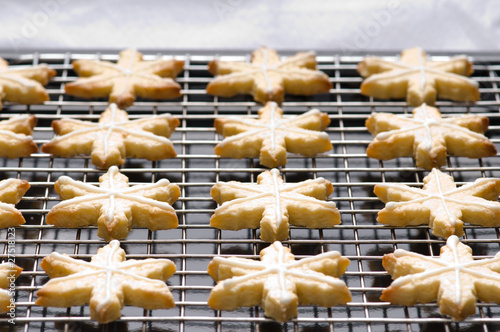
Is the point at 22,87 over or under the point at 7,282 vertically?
over

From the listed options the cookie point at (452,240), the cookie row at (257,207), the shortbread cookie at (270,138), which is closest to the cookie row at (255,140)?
the shortbread cookie at (270,138)

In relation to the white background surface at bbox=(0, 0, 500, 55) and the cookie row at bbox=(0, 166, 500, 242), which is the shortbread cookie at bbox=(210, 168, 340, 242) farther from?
the white background surface at bbox=(0, 0, 500, 55)

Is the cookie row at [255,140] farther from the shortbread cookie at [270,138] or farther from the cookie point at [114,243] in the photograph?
the cookie point at [114,243]

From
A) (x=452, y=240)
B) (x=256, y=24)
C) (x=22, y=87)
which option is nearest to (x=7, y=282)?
(x=22, y=87)

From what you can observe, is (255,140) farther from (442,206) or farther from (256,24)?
(256,24)

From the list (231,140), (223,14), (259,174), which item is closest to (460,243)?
(259,174)

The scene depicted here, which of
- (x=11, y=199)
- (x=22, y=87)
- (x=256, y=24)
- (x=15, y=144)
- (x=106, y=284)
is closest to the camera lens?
(x=106, y=284)

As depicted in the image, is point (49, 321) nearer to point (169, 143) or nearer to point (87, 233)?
point (87, 233)
